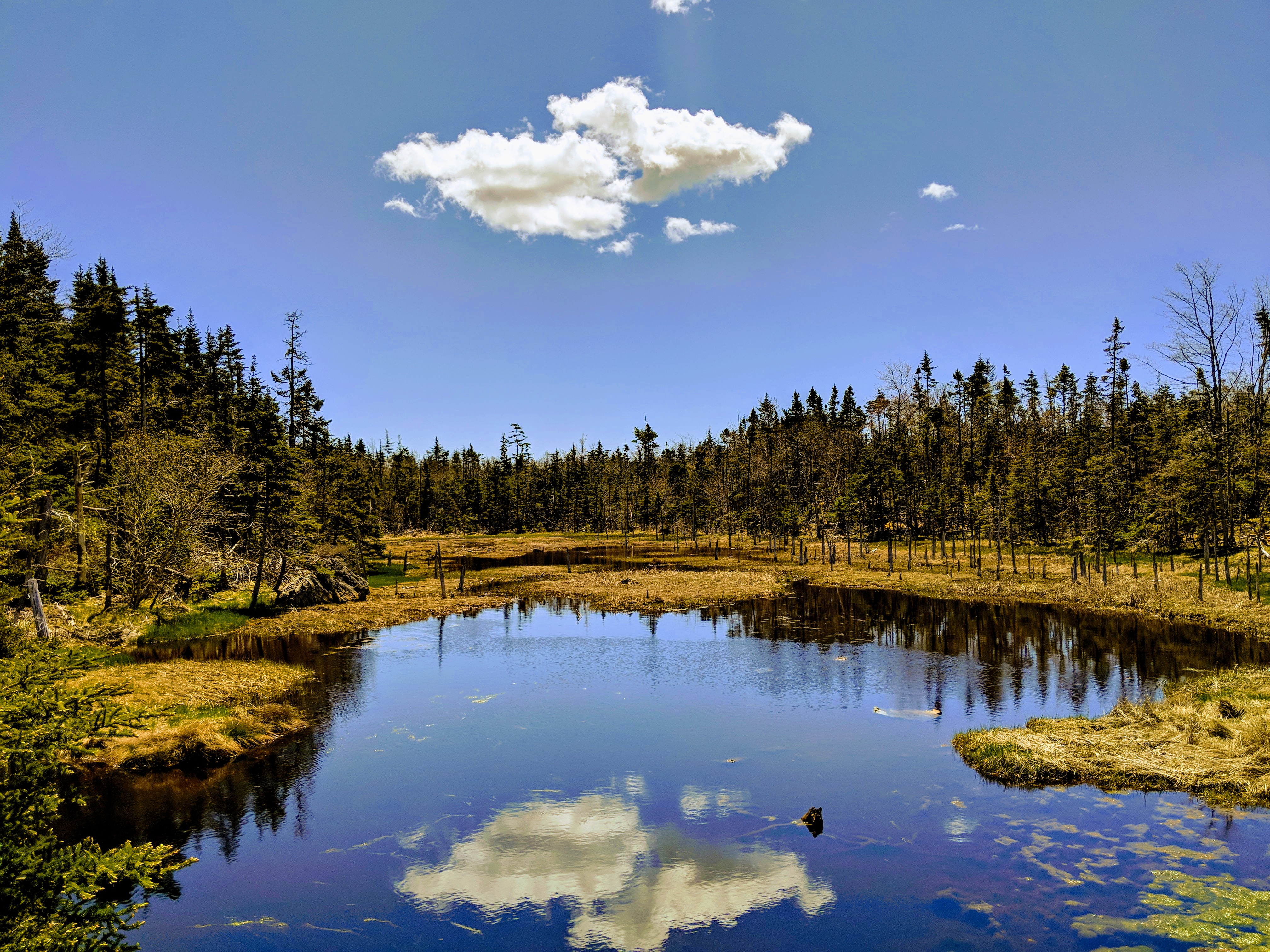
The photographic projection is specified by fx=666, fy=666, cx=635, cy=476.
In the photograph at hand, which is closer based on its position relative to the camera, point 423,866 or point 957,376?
point 423,866

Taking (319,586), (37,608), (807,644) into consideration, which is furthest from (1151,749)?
(319,586)

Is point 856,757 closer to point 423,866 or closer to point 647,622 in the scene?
point 423,866

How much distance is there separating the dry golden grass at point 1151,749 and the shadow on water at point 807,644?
12.0 ft

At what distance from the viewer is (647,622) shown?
48.8m

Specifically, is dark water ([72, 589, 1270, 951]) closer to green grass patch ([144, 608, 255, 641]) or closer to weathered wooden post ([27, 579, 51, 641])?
weathered wooden post ([27, 579, 51, 641])

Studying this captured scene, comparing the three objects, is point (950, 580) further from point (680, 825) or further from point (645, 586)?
point (680, 825)

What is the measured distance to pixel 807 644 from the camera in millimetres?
40312

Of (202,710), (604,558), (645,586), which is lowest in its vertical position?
(645,586)

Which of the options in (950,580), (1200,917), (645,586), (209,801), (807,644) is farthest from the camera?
(645,586)

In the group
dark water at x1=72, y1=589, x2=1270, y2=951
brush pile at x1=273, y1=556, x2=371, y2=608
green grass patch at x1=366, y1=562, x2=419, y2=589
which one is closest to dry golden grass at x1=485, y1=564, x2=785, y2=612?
green grass patch at x1=366, y1=562, x2=419, y2=589

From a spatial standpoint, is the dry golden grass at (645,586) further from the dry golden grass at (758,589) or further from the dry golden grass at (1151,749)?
the dry golden grass at (1151,749)

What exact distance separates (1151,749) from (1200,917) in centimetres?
923

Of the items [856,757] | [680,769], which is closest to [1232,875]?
[856,757]

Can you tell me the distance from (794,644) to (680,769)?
19.6 metres
